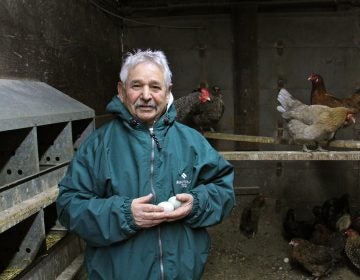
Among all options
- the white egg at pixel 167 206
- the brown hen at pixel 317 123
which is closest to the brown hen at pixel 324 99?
the brown hen at pixel 317 123

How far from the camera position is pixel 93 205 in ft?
3.71

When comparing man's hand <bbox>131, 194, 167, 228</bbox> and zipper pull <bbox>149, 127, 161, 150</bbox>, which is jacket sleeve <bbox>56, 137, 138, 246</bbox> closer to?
man's hand <bbox>131, 194, 167, 228</bbox>

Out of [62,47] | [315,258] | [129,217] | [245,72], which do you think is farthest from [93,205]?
[245,72]

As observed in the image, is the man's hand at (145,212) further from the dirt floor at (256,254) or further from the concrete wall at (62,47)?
the dirt floor at (256,254)

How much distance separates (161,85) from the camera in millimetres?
1259

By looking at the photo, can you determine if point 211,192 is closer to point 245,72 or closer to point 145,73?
point 145,73

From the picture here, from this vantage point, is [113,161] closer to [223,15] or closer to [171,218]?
[171,218]

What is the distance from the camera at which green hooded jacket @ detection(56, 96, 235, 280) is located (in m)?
1.13

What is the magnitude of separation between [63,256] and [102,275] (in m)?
0.74

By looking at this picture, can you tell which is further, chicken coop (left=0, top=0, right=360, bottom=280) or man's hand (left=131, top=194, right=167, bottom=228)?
chicken coop (left=0, top=0, right=360, bottom=280)

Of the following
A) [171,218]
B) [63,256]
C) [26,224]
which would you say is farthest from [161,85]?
[63,256]

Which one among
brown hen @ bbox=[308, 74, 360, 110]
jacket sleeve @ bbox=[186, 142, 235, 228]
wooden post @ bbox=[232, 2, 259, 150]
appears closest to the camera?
jacket sleeve @ bbox=[186, 142, 235, 228]

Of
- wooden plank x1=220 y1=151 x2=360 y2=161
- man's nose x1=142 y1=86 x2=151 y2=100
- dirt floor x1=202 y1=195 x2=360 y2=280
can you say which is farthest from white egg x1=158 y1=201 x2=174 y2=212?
dirt floor x1=202 y1=195 x2=360 y2=280

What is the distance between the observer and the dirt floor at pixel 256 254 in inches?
131
